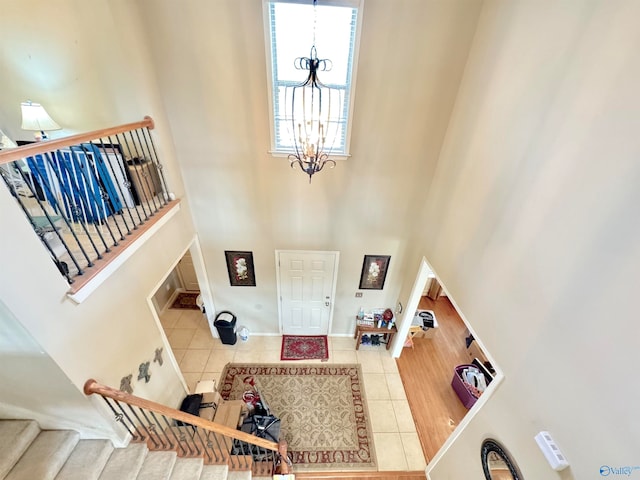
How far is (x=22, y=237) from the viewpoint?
1.65m

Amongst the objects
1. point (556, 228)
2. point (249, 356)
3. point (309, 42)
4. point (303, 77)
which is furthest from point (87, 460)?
point (309, 42)

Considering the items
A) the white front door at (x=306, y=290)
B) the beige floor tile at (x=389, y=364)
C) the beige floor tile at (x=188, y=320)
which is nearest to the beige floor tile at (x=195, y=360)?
the beige floor tile at (x=188, y=320)

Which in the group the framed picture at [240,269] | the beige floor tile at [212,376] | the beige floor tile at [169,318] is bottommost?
the beige floor tile at [212,376]

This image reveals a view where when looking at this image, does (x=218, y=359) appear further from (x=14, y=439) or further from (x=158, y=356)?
(x=14, y=439)

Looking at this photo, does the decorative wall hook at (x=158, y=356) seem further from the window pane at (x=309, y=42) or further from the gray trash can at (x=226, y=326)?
the window pane at (x=309, y=42)

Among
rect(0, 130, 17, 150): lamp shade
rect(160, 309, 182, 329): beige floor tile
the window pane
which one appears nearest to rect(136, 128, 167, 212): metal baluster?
rect(0, 130, 17, 150): lamp shade

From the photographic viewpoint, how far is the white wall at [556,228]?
153 cm

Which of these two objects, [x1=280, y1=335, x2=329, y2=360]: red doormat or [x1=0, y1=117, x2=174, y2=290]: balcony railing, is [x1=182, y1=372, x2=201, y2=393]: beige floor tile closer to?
[x1=280, y1=335, x2=329, y2=360]: red doormat

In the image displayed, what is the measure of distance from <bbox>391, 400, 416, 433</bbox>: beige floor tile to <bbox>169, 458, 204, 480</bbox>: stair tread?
285 cm

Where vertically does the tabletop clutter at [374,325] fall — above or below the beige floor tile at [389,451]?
above

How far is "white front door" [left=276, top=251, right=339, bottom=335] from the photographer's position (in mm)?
4539

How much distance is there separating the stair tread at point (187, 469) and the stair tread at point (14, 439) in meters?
1.30

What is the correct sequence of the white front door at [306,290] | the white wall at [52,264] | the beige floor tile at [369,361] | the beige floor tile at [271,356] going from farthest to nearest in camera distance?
the beige floor tile at [271,356] → the beige floor tile at [369,361] → the white front door at [306,290] → the white wall at [52,264]

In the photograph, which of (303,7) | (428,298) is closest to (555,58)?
(303,7)
